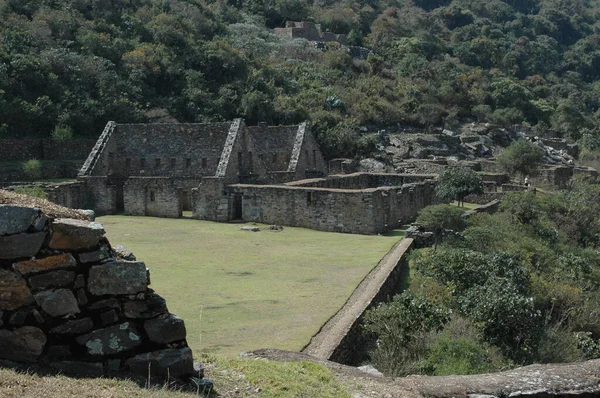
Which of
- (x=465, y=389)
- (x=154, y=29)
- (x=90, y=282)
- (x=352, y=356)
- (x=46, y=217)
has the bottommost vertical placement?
(x=352, y=356)

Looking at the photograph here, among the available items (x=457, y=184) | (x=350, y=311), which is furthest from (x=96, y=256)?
(x=457, y=184)

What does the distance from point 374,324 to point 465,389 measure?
3.97 metres

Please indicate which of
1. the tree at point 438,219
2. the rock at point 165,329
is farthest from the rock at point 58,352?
the tree at point 438,219

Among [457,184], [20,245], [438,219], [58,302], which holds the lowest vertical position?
[438,219]

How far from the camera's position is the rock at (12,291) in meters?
6.68

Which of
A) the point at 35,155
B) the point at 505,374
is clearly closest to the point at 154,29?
the point at 35,155

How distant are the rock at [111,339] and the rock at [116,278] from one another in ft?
1.21

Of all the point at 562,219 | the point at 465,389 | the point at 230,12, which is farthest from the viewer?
the point at 230,12

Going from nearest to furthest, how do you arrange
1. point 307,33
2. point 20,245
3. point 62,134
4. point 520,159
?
point 20,245 < point 62,134 < point 520,159 < point 307,33

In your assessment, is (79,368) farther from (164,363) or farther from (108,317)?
(164,363)

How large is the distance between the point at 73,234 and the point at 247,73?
4667 centimetres

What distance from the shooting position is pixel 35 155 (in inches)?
1387

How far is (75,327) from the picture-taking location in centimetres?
693

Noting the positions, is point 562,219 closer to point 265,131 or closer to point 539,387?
point 265,131
